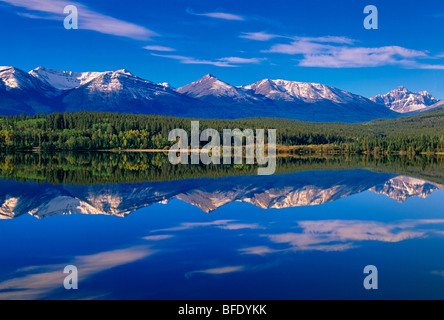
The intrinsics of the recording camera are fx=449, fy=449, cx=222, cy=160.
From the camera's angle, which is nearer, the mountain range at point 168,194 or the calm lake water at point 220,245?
the calm lake water at point 220,245

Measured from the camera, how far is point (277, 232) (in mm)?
28875

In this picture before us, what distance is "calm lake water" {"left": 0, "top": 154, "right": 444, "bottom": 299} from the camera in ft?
60.0

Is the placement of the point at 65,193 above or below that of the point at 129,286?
above

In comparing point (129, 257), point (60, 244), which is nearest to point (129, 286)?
point (129, 257)

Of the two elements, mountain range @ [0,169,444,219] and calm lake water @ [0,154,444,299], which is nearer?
calm lake water @ [0,154,444,299]

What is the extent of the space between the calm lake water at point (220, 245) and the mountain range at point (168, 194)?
0.90ft

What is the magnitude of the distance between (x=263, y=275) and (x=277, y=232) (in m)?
9.38

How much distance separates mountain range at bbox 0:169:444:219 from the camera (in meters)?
39.2

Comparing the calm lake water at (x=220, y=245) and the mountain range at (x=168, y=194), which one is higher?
the mountain range at (x=168, y=194)

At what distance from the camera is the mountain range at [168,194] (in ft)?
129

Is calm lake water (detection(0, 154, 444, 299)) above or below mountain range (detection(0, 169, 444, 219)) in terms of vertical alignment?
below

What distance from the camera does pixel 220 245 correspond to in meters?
25.3

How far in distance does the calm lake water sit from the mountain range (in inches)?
10.8

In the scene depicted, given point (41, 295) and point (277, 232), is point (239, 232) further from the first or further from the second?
point (41, 295)
